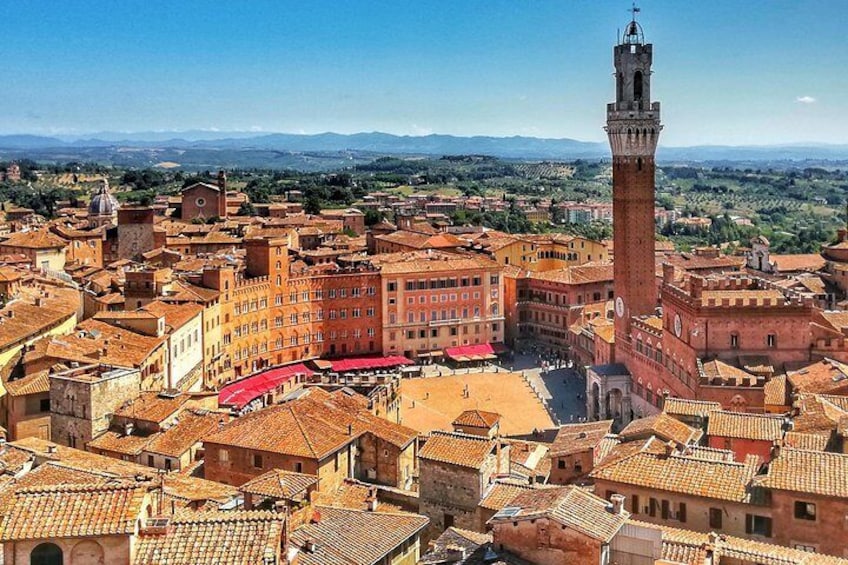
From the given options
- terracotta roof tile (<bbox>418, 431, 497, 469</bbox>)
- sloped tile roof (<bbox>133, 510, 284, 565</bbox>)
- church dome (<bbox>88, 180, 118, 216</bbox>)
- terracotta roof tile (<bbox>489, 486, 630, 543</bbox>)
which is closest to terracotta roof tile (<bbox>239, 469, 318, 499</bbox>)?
terracotta roof tile (<bbox>418, 431, 497, 469</bbox>)

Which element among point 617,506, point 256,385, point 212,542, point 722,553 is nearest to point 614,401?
point 256,385

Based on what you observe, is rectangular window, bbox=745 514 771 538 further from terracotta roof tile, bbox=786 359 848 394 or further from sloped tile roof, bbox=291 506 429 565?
terracotta roof tile, bbox=786 359 848 394

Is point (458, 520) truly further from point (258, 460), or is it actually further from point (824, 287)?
point (824, 287)

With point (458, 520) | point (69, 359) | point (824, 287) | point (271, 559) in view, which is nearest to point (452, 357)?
point (824, 287)

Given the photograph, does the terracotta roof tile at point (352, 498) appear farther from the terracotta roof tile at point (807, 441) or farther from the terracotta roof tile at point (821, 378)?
the terracotta roof tile at point (821, 378)

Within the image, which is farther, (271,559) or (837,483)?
(837,483)

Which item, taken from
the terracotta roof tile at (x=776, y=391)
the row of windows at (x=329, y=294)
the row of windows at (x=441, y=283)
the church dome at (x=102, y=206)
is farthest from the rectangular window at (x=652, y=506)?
the church dome at (x=102, y=206)
